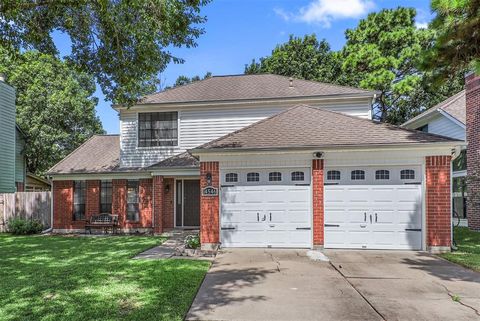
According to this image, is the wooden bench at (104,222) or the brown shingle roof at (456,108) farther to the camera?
the brown shingle roof at (456,108)

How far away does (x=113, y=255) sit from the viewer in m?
9.91

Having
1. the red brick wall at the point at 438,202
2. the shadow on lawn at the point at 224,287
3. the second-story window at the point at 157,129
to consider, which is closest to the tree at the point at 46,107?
the second-story window at the point at 157,129

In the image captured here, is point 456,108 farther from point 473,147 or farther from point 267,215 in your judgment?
point 267,215

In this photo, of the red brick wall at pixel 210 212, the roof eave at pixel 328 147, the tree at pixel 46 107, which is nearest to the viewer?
the roof eave at pixel 328 147

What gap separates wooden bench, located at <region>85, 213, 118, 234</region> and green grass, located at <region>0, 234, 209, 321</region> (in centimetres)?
446

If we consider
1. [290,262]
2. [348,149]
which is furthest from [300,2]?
[290,262]

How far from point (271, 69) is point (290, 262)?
79.7 ft

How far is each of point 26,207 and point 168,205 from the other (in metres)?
7.95

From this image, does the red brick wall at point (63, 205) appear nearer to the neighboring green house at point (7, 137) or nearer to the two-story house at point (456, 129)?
the neighboring green house at point (7, 137)

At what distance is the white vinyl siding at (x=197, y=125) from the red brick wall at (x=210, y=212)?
5.05 meters

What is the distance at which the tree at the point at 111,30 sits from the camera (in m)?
8.33

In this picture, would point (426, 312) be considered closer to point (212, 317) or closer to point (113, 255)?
point (212, 317)

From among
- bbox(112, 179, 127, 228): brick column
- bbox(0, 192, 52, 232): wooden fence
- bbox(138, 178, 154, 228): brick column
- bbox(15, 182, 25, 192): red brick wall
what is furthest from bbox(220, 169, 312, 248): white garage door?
bbox(15, 182, 25, 192): red brick wall

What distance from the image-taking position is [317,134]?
1065 cm
